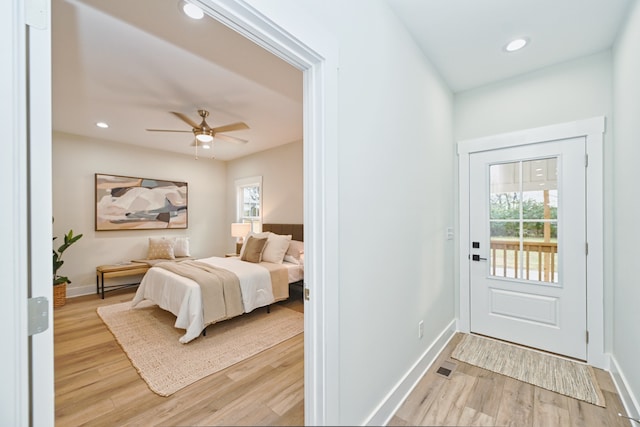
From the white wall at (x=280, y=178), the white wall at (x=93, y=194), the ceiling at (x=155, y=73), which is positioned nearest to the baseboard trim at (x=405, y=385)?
the ceiling at (x=155, y=73)

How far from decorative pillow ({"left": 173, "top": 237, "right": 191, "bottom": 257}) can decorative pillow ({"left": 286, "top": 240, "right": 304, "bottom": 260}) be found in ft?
A: 7.42

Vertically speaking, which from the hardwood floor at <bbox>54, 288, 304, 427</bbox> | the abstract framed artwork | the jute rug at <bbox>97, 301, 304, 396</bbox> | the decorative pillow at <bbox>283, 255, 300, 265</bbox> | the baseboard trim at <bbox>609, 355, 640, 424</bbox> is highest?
the abstract framed artwork

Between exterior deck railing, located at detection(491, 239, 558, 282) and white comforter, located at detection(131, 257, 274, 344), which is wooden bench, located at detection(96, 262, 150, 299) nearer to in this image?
white comforter, located at detection(131, 257, 274, 344)

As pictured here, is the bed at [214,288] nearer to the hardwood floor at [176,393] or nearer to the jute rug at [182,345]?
the jute rug at [182,345]

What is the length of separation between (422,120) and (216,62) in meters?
1.78

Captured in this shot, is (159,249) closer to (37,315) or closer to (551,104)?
(37,315)

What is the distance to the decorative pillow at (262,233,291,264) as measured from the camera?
386cm

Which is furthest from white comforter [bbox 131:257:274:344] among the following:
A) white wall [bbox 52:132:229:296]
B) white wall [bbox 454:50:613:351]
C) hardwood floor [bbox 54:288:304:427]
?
white wall [bbox 454:50:613:351]

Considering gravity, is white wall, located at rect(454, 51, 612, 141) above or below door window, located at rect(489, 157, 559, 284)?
above

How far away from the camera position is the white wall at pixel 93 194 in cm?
412

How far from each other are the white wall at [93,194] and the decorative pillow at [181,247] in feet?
0.96

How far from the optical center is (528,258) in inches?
99.0

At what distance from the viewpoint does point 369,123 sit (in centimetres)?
153

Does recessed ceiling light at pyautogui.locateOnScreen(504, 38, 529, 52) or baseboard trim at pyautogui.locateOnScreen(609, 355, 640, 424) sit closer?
baseboard trim at pyautogui.locateOnScreen(609, 355, 640, 424)
